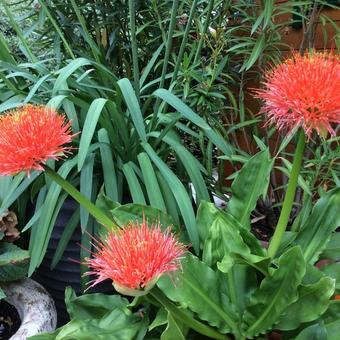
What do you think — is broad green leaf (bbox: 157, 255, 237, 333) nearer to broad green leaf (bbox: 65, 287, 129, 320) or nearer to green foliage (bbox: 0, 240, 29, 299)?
broad green leaf (bbox: 65, 287, 129, 320)

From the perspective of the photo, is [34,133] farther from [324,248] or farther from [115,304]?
[324,248]

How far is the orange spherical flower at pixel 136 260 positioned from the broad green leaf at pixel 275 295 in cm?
30

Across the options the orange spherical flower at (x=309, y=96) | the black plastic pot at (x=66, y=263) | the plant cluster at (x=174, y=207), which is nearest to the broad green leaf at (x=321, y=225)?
the plant cluster at (x=174, y=207)

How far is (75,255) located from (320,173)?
85 centimetres

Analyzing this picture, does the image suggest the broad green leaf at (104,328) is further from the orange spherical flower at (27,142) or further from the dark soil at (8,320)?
the orange spherical flower at (27,142)

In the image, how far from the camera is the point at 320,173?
1586mm

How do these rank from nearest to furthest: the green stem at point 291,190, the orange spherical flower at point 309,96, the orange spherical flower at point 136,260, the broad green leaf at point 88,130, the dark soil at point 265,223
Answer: the orange spherical flower at point 136,260 < the orange spherical flower at point 309,96 < the green stem at point 291,190 < the broad green leaf at point 88,130 < the dark soil at point 265,223

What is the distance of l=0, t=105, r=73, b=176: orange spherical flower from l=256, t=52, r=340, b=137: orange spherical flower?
15.6 inches

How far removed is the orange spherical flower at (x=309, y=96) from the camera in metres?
0.77

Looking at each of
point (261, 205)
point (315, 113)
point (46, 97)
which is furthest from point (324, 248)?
point (46, 97)

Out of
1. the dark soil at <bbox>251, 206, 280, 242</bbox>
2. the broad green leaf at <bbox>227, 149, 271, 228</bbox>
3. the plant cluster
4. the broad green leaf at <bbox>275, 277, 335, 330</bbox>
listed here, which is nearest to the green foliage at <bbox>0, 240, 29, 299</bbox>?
the plant cluster

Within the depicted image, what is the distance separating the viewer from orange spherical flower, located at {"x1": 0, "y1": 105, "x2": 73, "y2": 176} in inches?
31.8

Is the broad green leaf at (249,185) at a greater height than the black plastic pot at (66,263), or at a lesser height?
greater

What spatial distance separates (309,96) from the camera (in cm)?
77
